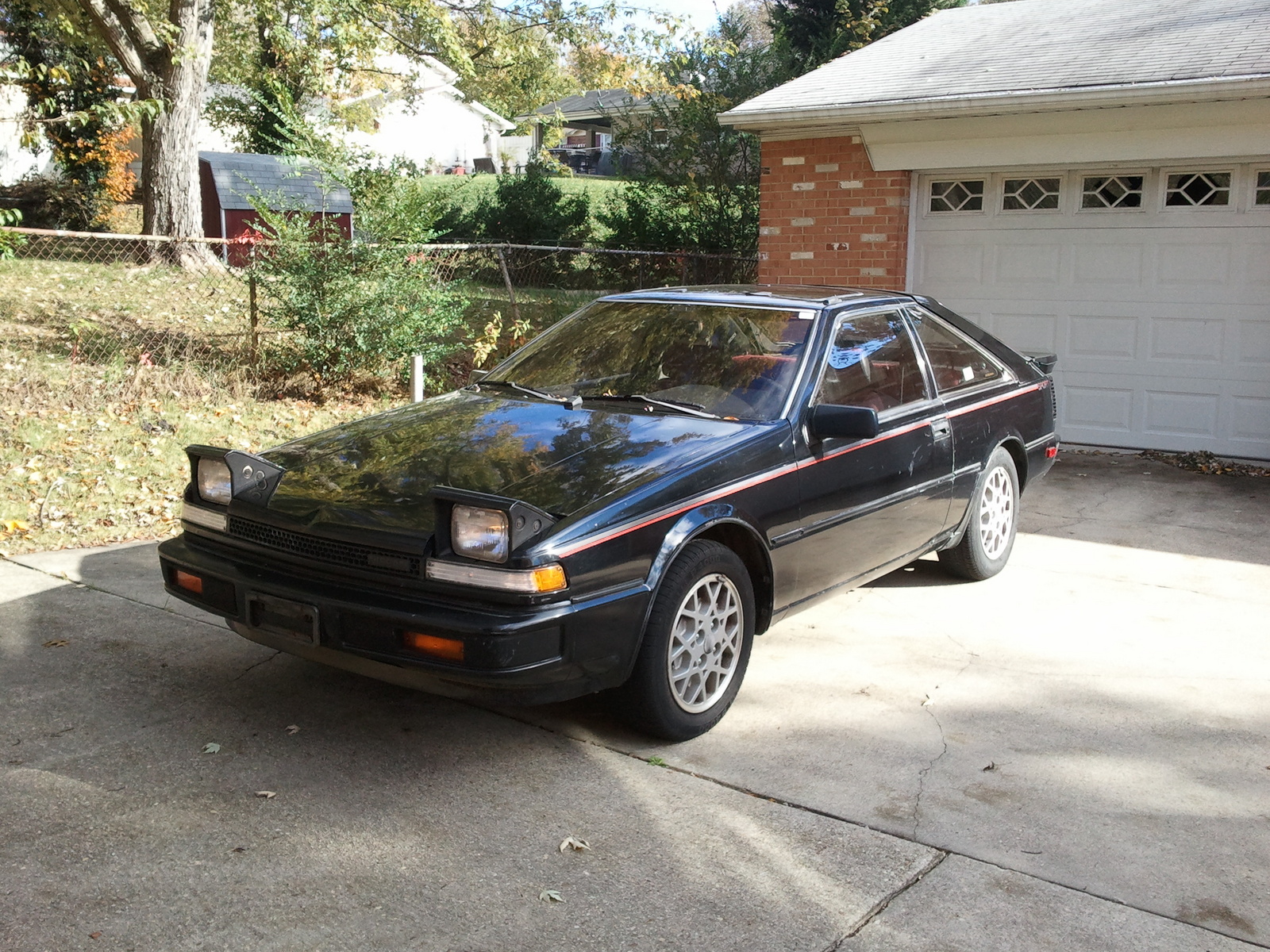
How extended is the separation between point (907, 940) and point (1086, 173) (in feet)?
26.1

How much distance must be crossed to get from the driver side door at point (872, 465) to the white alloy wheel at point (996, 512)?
0.58 meters

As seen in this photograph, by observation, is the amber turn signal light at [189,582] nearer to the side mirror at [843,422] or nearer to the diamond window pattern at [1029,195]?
the side mirror at [843,422]

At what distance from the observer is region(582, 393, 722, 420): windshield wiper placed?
14.9 feet

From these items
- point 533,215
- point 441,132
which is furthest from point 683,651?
point 441,132

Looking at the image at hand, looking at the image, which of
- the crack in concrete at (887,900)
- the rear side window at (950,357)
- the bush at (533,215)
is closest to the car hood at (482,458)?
the crack in concrete at (887,900)

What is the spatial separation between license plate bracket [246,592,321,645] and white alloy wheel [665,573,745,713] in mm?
1153

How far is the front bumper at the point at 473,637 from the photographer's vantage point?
3424 millimetres

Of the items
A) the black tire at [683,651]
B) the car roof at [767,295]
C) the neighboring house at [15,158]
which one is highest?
the neighboring house at [15,158]

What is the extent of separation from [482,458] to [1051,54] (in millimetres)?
7743

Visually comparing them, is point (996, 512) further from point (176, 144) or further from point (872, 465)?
point (176, 144)

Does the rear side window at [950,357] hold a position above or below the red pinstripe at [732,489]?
above

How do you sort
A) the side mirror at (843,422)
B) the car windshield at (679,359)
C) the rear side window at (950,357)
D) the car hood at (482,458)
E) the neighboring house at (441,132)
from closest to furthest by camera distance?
the car hood at (482,458) → the side mirror at (843,422) → the car windshield at (679,359) → the rear side window at (950,357) → the neighboring house at (441,132)

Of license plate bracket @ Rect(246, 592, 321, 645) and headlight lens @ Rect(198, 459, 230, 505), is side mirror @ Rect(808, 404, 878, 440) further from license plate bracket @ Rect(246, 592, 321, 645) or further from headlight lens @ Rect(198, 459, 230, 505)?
headlight lens @ Rect(198, 459, 230, 505)

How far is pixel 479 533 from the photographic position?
351 centimetres
